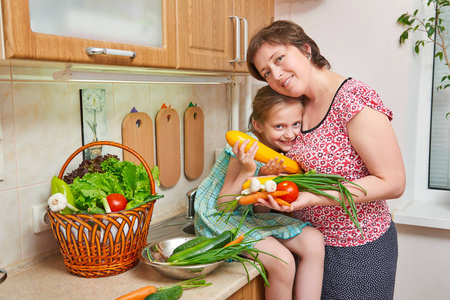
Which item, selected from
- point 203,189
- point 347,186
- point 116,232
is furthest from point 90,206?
point 347,186

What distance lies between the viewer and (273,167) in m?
1.36

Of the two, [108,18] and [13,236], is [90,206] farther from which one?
[108,18]

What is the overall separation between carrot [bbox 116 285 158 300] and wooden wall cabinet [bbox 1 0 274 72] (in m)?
0.57

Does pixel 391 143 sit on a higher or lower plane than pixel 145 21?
lower

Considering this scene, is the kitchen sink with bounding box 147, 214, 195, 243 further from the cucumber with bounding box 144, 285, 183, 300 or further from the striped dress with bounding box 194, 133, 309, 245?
the cucumber with bounding box 144, 285, 183, 300

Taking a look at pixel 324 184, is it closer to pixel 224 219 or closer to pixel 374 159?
pixel 374 159

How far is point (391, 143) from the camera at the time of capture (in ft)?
4.13

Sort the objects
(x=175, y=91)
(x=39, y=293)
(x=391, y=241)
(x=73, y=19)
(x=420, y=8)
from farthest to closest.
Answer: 1. (x=420, y=8)
2. (x=175, y=91)
3. (x=391, y=241)
4. (x=39, y=293)
5. (x=73, y=19)

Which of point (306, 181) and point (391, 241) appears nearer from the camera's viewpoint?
point (306, 181)

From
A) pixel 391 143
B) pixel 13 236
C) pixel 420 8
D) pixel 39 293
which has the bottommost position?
pixel 39 293

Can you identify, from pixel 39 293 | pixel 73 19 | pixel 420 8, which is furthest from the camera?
pixel 420 8

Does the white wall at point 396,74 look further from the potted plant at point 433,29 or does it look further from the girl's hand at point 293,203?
the girl's hand at point 293,203

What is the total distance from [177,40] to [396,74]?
113cm

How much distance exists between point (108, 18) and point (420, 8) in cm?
152
